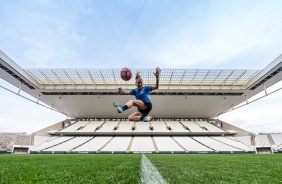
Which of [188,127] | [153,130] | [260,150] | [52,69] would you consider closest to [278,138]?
[260,150]

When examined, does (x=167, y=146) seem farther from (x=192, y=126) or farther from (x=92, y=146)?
(x=92, y=146)

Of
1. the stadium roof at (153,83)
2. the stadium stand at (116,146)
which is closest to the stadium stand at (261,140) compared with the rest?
the stadium roof at (153,83)

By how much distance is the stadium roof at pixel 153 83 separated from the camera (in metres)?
24.2

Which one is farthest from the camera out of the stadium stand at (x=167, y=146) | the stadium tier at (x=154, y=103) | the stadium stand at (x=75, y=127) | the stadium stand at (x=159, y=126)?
the stadium stand at (x=159, y=126)

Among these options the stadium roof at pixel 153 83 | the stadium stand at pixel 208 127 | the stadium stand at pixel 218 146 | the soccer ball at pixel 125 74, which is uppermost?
the stadium roof at pixel 153 83

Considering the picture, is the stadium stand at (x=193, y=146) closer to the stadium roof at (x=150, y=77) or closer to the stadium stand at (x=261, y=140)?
the stadium roof at (x=150, y=77)

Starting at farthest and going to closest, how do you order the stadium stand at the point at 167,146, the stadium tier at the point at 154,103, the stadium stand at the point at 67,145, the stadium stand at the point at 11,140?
the stadium stand at the point at 11,140, the stadium stand at the point at 67,145, the stadium stand at the point at 167,146, the stadium tier at the point at 154,103

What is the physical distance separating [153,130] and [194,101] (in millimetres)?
9949

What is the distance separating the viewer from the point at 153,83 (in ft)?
92.3

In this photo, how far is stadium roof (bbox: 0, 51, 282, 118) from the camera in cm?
2417

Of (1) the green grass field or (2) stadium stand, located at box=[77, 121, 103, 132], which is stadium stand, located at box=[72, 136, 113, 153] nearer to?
(2) stadium stand, located at box=[77, 121, 103, 132]

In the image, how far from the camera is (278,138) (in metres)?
34.1

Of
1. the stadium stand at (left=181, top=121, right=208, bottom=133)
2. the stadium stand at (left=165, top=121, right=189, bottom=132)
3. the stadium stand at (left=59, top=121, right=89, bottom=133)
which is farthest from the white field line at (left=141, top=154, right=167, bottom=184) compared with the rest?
the stadium stand at (left=59, top=121, right=89, bottom=133)

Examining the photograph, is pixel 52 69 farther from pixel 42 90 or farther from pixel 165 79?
pixel 165 79
